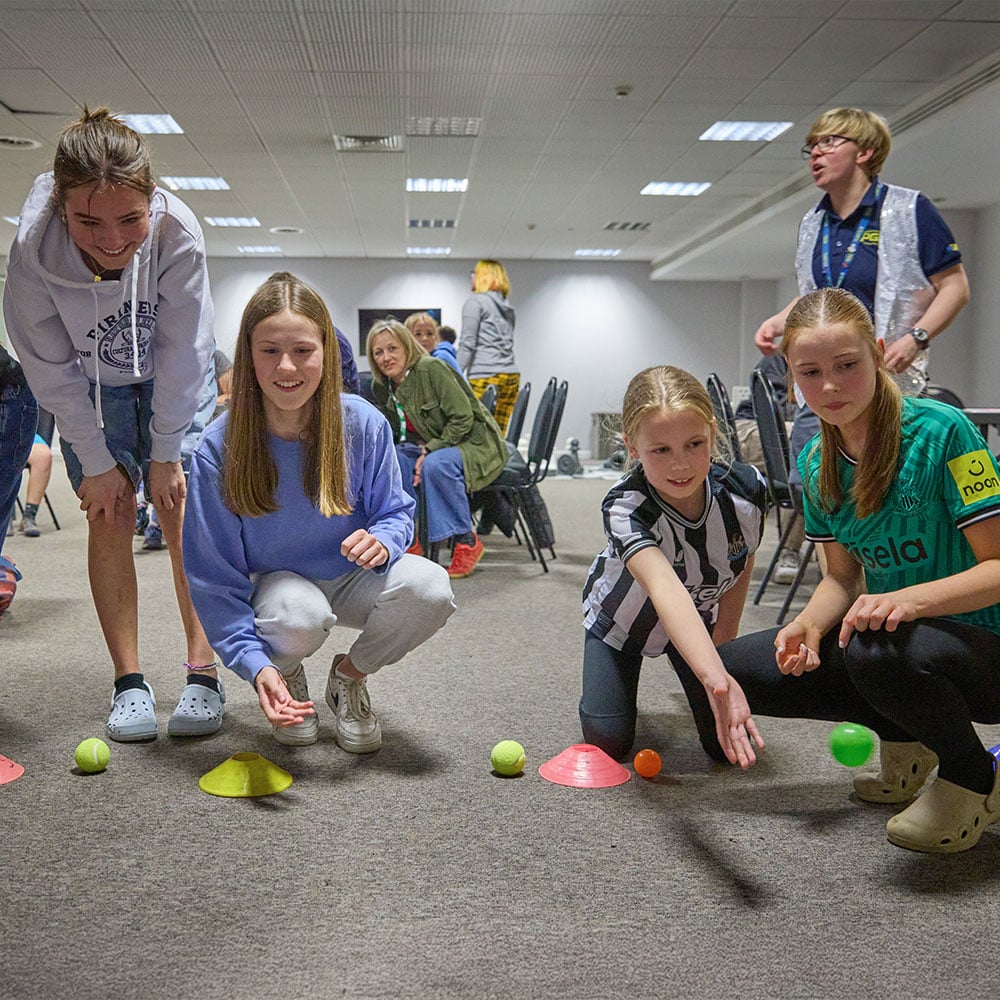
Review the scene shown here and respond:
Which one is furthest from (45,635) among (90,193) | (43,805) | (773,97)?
(773,97)

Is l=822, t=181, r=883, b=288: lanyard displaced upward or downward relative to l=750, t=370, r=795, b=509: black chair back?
upward

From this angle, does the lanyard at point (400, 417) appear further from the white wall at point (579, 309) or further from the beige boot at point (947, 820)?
the white wall at point (579, 309)

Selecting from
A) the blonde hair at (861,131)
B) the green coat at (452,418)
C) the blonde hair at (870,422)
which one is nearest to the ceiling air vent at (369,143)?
the green coat at (452,418)

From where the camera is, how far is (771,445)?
3355 millimetres

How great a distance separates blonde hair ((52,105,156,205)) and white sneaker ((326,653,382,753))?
1.00 m

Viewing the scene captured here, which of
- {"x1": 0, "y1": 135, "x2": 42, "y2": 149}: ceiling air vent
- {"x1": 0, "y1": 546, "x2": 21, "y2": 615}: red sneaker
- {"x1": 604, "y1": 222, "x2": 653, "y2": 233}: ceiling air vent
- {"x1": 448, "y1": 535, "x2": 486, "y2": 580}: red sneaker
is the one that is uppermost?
{"x1": 604, "y1": 222, "x2": 653, "y2": 233}: ceiling air vent

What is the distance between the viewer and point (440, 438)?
397 cm

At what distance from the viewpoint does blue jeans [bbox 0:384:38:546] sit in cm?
197

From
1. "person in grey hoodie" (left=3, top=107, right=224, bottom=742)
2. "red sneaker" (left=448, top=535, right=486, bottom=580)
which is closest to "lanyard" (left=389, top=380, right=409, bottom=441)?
"red sneaker" (left=448, top=535, right=486, bottom=580)

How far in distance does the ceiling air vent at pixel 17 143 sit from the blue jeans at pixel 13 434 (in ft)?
23.1

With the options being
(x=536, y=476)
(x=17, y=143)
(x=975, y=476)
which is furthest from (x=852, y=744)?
(x=17, y=143)

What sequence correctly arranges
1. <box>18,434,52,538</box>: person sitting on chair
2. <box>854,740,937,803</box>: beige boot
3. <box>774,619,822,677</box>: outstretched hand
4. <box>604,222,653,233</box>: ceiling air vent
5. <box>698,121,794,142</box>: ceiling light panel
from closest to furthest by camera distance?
<box>774,619,822,677</box>: outstretched hand → <box>854,740,937,803</box>: beige boot → <box>18,434,52,538</box>: person sitting on chair → <box>698,121,794,142</box>: ceiling light panel → <box>604,222,653,233</box>: ceiling air vent

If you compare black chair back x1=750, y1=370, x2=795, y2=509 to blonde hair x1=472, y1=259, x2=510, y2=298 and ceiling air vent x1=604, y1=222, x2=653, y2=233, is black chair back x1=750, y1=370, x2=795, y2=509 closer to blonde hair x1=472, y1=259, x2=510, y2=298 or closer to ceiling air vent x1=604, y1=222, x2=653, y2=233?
blonde hair x1=472, y1=259, x2=510, y2=298

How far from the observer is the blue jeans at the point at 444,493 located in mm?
3844
